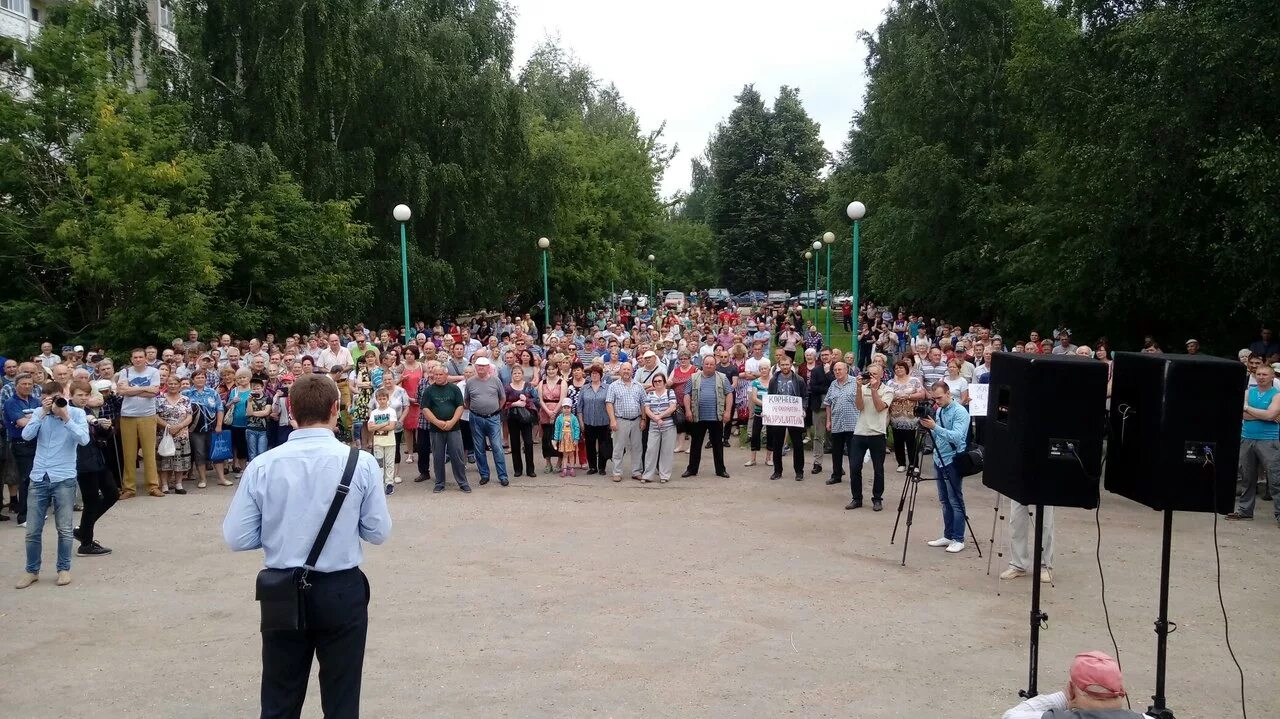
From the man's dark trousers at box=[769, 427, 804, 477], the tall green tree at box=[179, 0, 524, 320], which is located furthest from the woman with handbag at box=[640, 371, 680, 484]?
the tall green tree at box=[179, 0, 524, 320]

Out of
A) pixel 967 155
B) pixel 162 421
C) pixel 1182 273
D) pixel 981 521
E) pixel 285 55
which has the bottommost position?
pixel 981 521

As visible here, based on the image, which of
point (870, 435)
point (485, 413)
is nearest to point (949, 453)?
point (870, 435)

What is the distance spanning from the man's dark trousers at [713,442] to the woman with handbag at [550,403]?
6.39ft

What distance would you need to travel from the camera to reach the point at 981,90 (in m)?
30.0

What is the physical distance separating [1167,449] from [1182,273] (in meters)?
16.8

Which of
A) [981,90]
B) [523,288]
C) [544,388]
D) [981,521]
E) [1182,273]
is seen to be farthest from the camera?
[523,288]

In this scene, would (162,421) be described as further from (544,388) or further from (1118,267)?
(1118,267)

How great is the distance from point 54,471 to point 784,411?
27.6 ft

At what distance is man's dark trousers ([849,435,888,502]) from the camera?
1149 cm

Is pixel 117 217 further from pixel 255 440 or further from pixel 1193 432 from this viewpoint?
pixel 1193 432

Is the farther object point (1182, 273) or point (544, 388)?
point (1182, 273)

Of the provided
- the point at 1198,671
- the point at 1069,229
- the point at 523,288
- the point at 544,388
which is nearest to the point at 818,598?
the point at 1198,671

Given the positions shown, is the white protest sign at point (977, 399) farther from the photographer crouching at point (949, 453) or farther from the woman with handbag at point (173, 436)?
the woman with handbag at point (173, 436)

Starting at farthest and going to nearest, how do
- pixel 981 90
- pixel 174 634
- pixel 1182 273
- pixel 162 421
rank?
pixel 981 90 < pixel 1182 273 < pixel 162 421 < pixel 174 634
